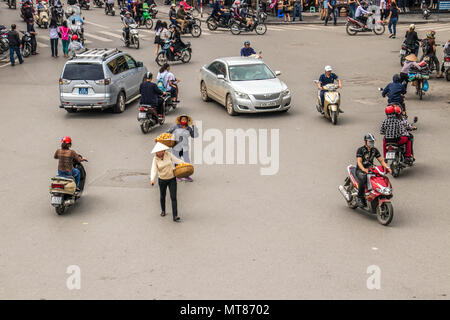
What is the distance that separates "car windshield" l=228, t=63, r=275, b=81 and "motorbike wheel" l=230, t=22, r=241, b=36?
62.8 ft

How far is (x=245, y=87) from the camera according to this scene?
68.4ft

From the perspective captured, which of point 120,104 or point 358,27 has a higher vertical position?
point 358,27

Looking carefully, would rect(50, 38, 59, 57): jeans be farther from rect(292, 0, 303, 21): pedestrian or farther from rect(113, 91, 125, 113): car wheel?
rect(292, 0, 303, 21): pedestrian

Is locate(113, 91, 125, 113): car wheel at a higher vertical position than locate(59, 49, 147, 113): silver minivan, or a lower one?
lower

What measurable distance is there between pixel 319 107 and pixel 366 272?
11.4 metres

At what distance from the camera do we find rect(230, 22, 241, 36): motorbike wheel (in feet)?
133

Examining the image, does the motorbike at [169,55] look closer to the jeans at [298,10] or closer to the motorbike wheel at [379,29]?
the motorbike wheel at [379,29]

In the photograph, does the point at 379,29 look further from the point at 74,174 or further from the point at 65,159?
the point at 65,159

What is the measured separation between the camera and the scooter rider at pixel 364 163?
1212 cm

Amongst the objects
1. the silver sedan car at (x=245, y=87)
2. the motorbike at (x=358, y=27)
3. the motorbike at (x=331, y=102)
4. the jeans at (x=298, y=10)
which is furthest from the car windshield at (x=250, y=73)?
the jeans at (x=298, y=10)

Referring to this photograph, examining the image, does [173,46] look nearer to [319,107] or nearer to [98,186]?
[319,107]

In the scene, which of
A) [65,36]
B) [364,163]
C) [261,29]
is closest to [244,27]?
[261,29]

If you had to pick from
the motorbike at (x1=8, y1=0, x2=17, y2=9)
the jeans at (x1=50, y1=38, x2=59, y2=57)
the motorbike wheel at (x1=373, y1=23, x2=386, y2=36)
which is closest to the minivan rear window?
the jeans at (x1=50, y1=38, x2=59, y2=57)

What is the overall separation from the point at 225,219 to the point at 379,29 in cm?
2975
